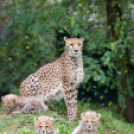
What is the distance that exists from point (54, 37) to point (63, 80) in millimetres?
1455

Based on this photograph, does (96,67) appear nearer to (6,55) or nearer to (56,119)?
(56,119)

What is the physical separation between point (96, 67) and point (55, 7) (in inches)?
62.4

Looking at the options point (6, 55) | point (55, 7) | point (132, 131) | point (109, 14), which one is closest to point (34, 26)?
point (55, 7)

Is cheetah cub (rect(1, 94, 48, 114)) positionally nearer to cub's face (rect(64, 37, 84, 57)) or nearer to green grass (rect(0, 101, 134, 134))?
green grass (rect(0, 101, 134, 134))

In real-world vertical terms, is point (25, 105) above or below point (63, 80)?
below

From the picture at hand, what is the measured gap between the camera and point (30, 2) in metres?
6.70

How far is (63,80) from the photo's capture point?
591 centimetres

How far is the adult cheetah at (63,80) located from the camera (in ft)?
18.9

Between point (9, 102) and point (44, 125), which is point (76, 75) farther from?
point (44, 125)

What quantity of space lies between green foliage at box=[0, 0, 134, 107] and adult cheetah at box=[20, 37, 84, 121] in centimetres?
41

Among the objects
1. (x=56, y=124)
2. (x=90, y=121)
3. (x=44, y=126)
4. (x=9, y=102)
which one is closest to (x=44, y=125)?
(x=44, y=126)

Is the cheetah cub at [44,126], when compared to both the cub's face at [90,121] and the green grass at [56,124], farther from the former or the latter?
the green grass at [56,124]

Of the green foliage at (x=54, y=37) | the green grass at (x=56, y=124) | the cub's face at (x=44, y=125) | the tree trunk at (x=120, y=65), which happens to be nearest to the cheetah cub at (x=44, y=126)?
the cub's face at (x=44, y=125)

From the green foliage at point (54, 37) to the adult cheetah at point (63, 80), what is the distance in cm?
41
